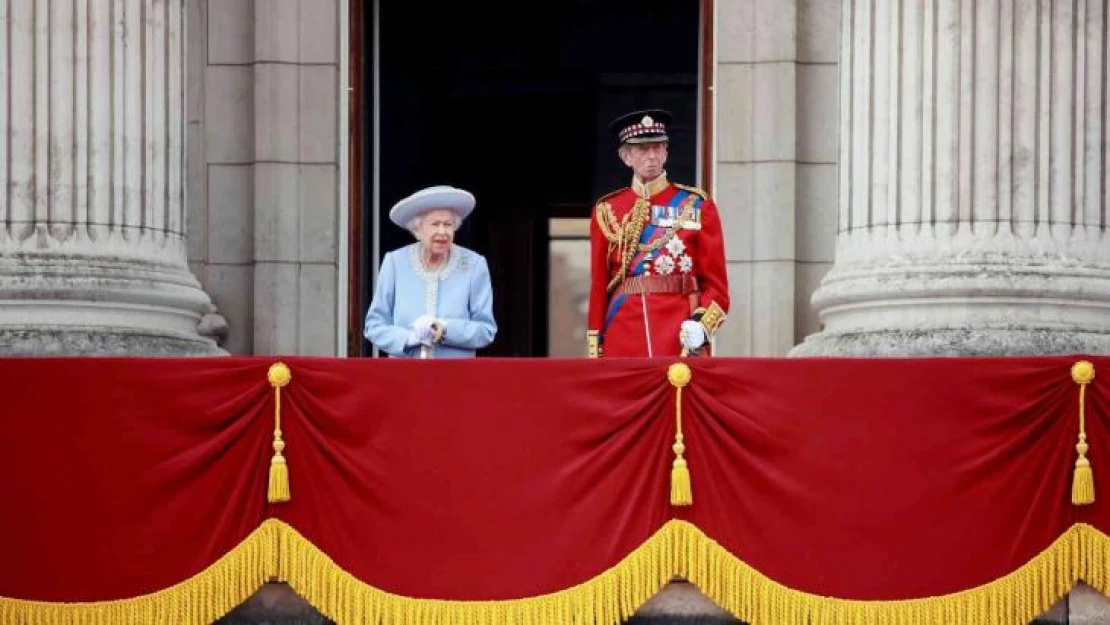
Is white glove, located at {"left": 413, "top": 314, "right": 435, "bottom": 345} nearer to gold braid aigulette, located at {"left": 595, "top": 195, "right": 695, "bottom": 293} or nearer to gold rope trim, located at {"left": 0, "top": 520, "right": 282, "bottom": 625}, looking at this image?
gold braid aigulette, located at {"left": 595, "top": 195, "right": 695, "bottom": 293}

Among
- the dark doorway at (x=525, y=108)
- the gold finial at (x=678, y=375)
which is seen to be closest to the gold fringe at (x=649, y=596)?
the gold finial at (x=678, y=375)

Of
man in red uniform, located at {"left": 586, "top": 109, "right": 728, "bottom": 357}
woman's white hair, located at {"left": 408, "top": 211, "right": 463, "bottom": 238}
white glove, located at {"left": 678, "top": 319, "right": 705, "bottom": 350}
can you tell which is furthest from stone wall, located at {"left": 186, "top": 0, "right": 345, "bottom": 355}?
white glove, located at {"left": 678, "top": 319, "right": 705, "bottom": 350}

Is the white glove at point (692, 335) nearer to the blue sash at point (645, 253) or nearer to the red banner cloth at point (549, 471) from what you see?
the blue sash at point (645, 253)

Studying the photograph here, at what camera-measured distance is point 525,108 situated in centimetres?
2169

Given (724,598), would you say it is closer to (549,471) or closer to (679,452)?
(679,452)

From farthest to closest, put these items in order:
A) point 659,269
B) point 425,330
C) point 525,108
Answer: point 525,108 → point 659,269 → point 425,330

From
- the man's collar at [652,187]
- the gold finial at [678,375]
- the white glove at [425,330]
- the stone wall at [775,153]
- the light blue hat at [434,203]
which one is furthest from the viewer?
the stone wall at [775,153]

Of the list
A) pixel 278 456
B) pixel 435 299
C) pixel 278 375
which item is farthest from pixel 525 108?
pixel 278 456

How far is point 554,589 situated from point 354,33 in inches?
247

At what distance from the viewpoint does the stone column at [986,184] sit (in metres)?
13.6

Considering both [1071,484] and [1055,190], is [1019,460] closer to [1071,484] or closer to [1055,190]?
[1071,484]

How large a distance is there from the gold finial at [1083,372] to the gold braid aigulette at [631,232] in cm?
260

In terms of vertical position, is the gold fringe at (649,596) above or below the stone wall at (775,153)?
below

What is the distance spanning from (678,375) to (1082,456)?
1949mm
